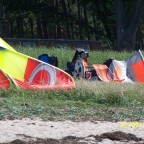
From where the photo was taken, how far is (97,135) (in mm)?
7316

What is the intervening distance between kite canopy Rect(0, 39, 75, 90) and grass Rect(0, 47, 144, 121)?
11.8 inches

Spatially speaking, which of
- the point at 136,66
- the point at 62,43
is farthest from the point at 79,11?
the point at 136,66

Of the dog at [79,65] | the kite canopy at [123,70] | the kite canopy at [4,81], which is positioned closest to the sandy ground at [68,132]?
the kite canopy at [4,81]

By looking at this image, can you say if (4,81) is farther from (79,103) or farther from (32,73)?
(79,103)

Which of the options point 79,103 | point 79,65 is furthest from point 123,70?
point 79,103

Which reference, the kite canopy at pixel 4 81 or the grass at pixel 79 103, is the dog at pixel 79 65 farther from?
the kite canopy at pixel 4 81

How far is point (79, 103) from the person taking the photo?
9.87 meters

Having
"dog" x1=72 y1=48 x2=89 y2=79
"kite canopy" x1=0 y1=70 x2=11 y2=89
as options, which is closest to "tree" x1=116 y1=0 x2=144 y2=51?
"dog" x1=72 y1=48 x2=89 y2=79

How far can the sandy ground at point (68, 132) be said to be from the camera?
6906mm

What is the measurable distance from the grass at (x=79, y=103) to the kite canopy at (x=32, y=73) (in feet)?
0.98

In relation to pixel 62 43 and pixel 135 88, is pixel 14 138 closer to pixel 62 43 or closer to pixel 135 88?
pixel 135 88

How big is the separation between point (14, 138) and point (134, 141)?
1.56 m

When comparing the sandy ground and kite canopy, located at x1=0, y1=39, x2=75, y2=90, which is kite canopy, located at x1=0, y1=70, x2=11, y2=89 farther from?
the sandy ground

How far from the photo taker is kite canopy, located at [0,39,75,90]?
11.1 metres
